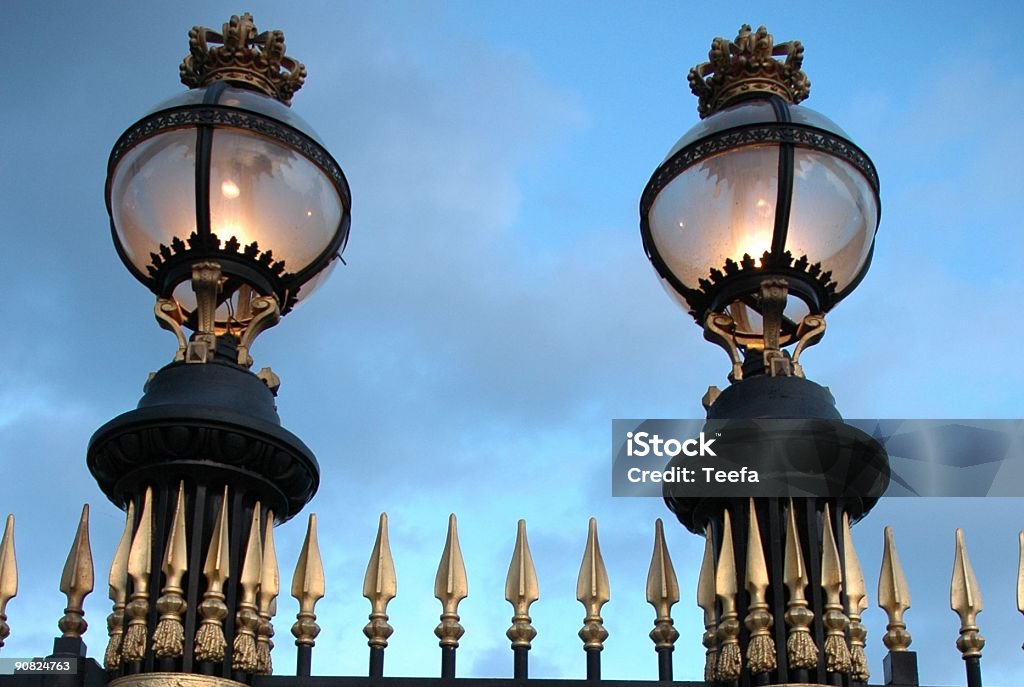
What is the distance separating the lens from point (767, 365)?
8281 millimetres

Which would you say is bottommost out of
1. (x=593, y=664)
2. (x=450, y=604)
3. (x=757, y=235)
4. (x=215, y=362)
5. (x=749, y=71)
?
(x=593, y=664)

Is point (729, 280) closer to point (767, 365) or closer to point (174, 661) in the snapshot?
point (767, 365)

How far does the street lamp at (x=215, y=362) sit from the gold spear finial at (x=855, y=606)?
2684 mm

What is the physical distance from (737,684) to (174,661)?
2.73m

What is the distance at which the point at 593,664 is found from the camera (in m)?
7.54

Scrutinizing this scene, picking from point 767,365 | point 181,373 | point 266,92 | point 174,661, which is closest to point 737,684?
point 767,365

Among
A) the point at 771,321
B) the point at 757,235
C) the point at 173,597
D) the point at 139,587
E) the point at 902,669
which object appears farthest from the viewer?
the point at 757,235

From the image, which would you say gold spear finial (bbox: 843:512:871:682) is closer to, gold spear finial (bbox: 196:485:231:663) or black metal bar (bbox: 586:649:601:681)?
black metal bar (bbox: 586:649:601:681)

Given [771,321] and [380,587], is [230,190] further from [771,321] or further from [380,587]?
[771,321]

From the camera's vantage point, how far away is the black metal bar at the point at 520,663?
7477 millimetres

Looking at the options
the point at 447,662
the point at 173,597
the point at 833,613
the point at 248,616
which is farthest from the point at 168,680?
the point at 833,613

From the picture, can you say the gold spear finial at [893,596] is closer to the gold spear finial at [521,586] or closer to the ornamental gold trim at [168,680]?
the gold spear finial at [521,586]

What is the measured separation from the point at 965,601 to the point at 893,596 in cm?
38

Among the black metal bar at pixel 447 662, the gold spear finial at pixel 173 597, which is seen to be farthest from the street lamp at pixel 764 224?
the gold spear finial at pixel 173 597
